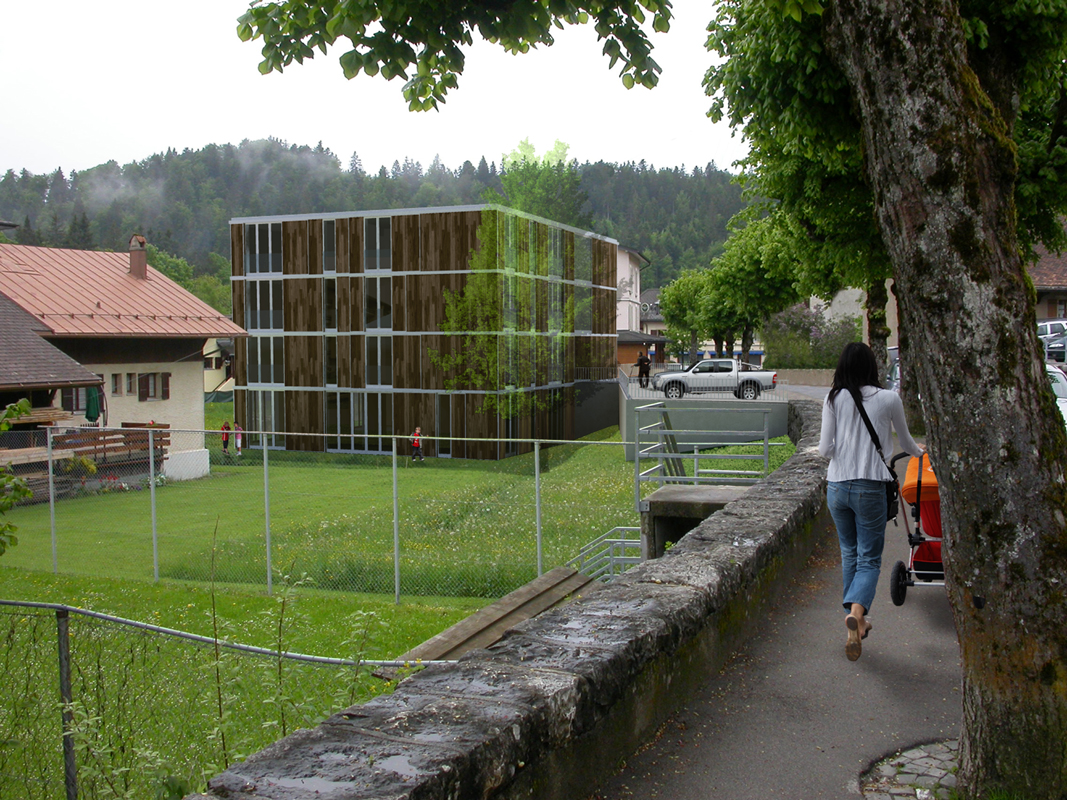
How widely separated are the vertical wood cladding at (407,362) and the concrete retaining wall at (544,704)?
3508 cm

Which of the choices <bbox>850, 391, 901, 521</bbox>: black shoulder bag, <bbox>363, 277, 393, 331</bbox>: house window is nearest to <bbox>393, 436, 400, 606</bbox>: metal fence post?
<bbox>850, 391, 901, 521</bbox>: black shoulder bag

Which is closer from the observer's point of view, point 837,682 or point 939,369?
point 939,369

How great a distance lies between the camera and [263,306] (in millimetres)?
43688

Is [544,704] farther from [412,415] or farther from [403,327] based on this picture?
[403,327]

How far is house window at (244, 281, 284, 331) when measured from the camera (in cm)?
4331

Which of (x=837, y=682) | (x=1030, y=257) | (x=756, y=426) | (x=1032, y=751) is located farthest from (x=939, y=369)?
(x=756, y=426)

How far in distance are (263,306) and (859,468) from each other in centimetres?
4136

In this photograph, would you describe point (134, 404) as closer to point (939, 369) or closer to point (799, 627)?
point (799, 627)

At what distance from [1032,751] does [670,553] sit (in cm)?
293

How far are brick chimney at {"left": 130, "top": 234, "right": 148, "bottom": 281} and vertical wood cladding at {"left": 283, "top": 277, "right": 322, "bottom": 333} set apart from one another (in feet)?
20.3

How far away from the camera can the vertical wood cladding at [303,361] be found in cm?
4253

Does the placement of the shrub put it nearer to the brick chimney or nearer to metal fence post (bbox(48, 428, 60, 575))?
the brick chimney

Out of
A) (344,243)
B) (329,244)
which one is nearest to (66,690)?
(344,243)

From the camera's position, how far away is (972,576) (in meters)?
3.24
